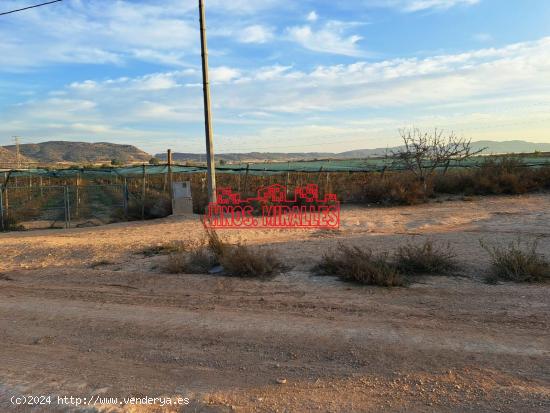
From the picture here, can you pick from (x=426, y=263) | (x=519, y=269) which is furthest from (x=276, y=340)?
(x=519, y=269)

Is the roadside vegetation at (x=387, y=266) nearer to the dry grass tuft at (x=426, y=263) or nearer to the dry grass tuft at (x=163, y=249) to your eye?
the dry grass tuft at (x=426, y=263)

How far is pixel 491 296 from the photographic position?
6.64m

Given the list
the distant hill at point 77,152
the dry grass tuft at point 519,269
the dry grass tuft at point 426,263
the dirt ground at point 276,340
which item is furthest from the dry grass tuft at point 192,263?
the distant hill at point 77,152

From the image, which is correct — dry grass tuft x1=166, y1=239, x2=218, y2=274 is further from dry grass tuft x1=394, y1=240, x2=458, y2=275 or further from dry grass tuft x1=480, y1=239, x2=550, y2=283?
dry grass tuft x1=480, y1=239, x2=550, y2=283

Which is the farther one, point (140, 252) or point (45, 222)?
point (45, 222)

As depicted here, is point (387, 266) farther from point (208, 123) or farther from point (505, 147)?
point (505, 147)

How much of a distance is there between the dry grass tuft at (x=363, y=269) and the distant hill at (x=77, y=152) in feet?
414

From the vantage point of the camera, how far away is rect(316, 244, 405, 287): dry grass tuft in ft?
24.2

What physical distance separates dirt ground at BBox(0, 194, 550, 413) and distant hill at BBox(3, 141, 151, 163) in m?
126

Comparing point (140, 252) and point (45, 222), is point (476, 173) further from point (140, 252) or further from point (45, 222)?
point (45, 222)

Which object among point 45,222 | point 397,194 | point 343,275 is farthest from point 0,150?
point 343,275

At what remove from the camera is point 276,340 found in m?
5.24

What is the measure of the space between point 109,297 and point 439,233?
8025 mm

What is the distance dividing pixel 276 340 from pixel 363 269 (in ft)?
9.28
